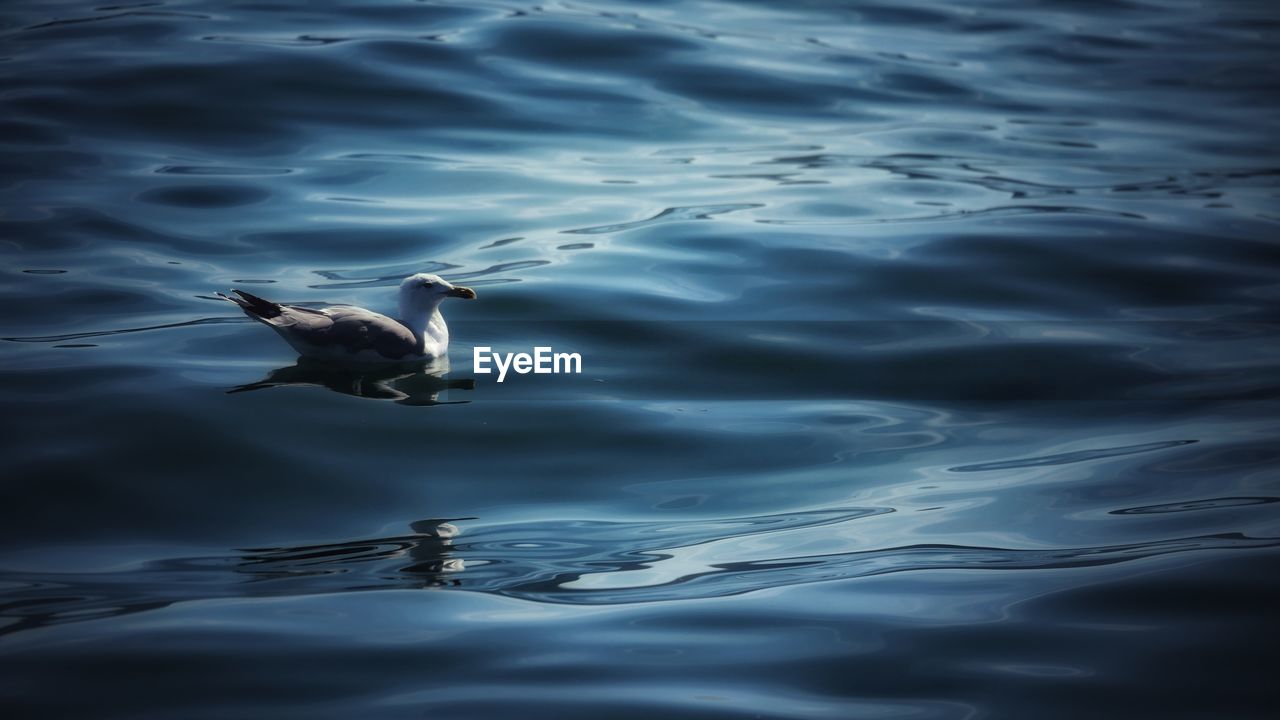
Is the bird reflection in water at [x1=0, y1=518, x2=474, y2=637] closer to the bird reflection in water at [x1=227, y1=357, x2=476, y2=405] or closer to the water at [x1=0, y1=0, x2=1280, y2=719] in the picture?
A: the water at [x1=0, y1=0, x2=1280, y2=719]

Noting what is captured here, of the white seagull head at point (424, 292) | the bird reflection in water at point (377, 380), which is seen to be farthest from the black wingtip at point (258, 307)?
the white seagull head at point (424, 292)

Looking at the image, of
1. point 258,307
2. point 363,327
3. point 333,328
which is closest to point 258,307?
point 258,307

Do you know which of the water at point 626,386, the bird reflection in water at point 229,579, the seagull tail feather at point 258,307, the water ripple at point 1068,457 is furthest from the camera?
the seagull tail feather at point 258,307

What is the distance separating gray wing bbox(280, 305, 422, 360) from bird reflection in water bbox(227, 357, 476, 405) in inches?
5.1

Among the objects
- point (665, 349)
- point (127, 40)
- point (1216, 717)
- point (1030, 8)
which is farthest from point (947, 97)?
point (1216, 717)

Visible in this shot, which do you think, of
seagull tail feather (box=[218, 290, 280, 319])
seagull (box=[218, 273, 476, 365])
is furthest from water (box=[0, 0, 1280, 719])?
seagull tail feather (box=[218, 290, 280, 319])

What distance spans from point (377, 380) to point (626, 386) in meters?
Answer: 1.47

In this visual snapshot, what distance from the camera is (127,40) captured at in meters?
14.5

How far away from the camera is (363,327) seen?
7.48 meters

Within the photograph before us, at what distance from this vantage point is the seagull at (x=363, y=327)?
7.41m

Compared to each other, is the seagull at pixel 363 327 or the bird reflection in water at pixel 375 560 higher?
the seagull at pixel 363 327

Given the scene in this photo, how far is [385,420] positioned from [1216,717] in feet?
14.5

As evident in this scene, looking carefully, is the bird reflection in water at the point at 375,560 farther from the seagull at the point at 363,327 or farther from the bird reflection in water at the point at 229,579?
the seagull at the point at 363,327

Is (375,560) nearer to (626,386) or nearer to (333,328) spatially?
(333,328)
